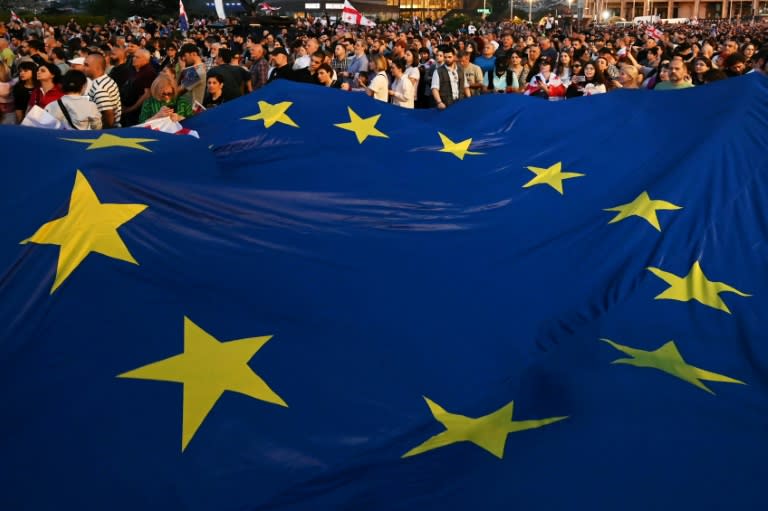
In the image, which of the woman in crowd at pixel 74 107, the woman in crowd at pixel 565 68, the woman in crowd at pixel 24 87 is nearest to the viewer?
the woman in crowd at pixel 74 107

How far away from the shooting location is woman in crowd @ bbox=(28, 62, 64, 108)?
20.2ft

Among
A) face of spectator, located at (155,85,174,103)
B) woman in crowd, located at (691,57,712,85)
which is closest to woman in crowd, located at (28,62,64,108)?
face of spectator, located at (155,85,174,103)

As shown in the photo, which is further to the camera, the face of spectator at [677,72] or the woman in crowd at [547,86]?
the woman in crowd at [547,86]

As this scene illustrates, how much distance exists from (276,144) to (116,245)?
219 centimetres

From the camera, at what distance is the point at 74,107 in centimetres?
556

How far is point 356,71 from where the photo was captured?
9.97 meters

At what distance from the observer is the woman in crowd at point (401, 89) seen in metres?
8.27

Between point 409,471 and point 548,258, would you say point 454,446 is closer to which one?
point 409,471

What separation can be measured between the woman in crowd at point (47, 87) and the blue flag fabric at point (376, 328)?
7.78 feet

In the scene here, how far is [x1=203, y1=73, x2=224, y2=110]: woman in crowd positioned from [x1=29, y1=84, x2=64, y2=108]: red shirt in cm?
141

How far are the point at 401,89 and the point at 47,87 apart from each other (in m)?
3.88

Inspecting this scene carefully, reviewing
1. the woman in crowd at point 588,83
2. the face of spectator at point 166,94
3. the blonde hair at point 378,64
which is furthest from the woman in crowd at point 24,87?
the woman in crowd at point 588,83

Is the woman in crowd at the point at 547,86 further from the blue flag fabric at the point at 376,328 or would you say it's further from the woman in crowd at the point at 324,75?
the blue flag fabric at the point at 376,328

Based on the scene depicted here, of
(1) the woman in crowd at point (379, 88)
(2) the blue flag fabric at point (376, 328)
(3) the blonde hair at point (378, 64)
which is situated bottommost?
(2) the blue flag fabric at point (376, 328)
